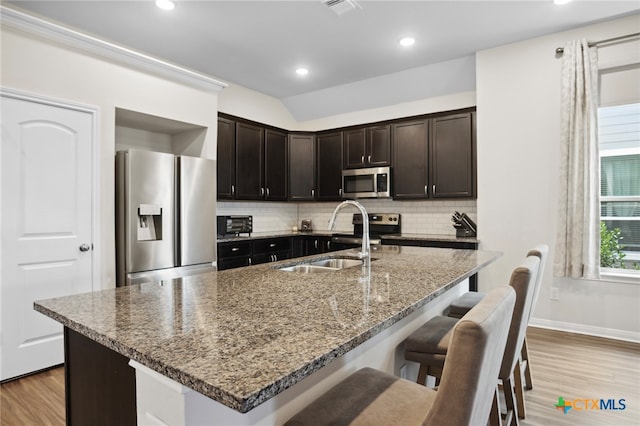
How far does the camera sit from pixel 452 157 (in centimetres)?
431

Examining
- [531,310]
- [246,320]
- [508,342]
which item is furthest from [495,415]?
[246,320]

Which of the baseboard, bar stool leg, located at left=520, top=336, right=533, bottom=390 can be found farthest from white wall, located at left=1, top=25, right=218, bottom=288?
the baseboard

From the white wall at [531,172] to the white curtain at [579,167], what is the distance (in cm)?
13

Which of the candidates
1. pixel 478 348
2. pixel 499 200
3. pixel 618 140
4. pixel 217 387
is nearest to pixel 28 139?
pixel 217 387

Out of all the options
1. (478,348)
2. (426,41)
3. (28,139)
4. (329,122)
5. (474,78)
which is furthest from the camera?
(329,122)

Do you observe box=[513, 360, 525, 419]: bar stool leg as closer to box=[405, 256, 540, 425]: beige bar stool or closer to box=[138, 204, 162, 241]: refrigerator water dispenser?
box=[405, 256, 540, 425]: beige bar stool

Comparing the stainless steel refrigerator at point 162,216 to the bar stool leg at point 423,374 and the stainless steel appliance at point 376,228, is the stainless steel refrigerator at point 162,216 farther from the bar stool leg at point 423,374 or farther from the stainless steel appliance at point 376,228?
the bar stool leg at point 423,374

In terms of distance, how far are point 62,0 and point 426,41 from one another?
10.6 ft

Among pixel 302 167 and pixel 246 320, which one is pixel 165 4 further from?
pixel 246 320

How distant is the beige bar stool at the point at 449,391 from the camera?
75cm

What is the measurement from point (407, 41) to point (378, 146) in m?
1.49

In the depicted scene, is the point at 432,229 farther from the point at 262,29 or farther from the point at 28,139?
the point at 28,139

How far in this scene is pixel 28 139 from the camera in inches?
106

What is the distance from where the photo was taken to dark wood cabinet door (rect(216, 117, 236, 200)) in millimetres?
4367
